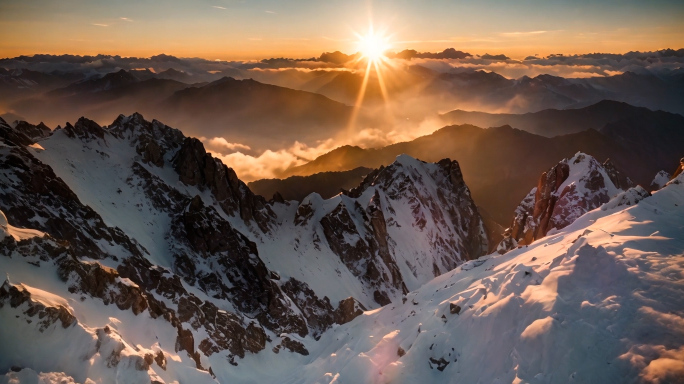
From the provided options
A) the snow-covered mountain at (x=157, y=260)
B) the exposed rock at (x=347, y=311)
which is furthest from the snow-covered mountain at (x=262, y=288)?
the exposed rock at (x=347, y=311)

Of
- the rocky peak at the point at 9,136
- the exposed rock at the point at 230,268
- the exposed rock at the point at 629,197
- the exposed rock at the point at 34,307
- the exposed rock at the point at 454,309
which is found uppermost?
the rocky peak at the point at 9,136

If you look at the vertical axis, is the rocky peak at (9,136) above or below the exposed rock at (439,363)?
above

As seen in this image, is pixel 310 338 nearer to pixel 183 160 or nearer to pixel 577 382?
pixel 183 160

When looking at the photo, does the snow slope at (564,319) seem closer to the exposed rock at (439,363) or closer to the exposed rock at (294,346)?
the exposed rock at (439,363)

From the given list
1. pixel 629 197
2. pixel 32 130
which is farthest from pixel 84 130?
pixel 629 197

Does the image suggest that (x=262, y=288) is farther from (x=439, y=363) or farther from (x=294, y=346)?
(x=439, y=363)
